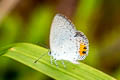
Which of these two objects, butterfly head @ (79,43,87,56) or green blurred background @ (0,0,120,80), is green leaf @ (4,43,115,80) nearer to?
butterfly head @ (79,43,87,56)

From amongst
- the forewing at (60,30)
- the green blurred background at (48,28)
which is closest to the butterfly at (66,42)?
the forewing at (60,30)

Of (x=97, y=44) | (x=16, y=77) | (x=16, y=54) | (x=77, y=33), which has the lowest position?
(x=16, y=77)

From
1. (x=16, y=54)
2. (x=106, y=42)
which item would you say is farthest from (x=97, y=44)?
(x=16, y=54)

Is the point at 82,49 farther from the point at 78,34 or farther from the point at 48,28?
the point at 48,28

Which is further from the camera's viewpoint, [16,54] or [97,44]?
[97,44]

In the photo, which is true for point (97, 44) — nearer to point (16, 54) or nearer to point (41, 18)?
point (41, 18)
